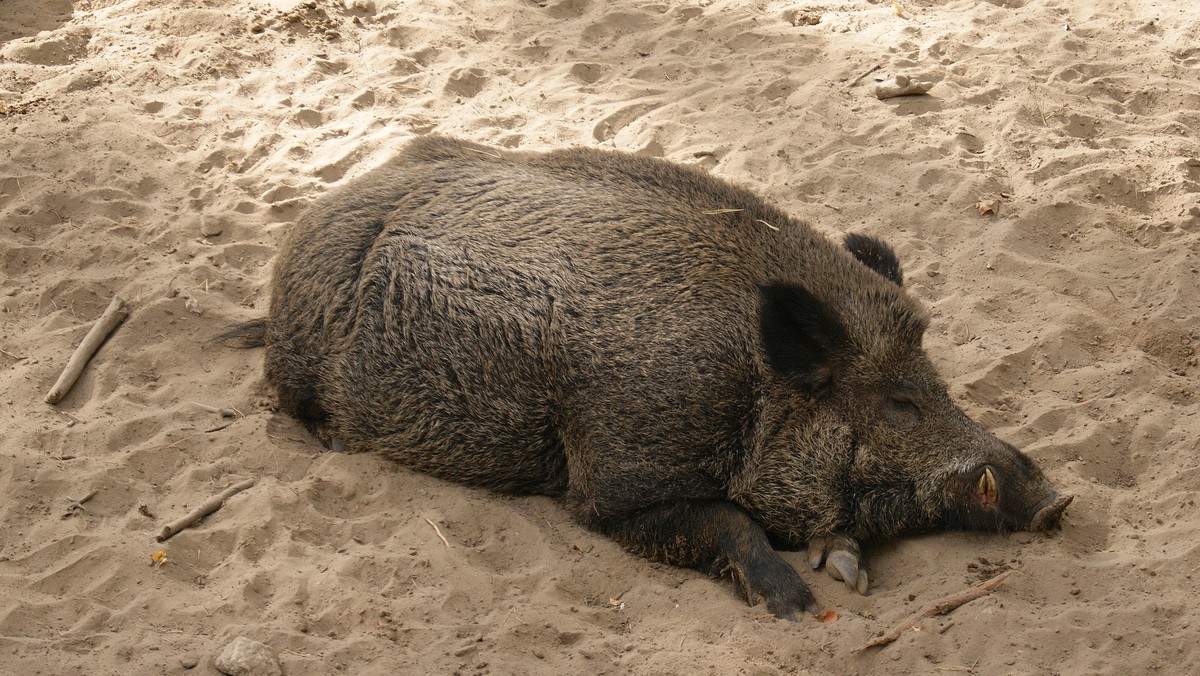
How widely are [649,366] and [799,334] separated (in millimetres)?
652

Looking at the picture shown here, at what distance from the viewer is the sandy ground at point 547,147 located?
4219 mm

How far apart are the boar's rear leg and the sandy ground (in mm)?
108

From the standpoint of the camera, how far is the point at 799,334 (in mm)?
4633

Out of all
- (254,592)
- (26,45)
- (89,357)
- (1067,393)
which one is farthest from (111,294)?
(1067,393)

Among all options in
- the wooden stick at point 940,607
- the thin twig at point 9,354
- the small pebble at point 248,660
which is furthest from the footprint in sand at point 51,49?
the wooden stick at point 940,607

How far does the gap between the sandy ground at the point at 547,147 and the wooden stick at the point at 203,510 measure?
0.08 meters

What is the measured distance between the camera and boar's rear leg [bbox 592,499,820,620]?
4.47 m

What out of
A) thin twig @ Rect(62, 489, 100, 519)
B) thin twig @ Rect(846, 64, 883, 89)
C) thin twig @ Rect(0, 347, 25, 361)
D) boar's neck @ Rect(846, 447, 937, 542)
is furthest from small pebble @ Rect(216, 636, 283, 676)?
thin twig @ Rect(846, 64, 883, 89)

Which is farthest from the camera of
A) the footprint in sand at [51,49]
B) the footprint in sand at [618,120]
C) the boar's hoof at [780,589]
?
the footprint in sand at [51,49]

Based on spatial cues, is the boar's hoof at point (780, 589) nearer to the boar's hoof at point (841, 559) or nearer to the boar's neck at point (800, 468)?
the boar's hoof at point (841, 559)

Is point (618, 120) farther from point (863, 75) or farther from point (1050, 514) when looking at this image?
point (1050, 514)

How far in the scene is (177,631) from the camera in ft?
13.9

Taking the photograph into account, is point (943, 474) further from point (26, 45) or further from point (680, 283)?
point (26, 45)

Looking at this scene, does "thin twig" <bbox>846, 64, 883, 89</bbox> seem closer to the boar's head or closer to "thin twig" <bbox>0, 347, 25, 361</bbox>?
the boar's head
